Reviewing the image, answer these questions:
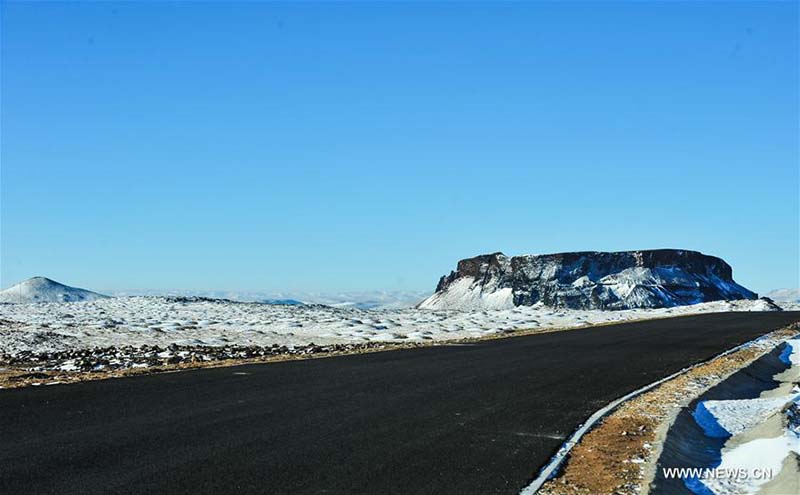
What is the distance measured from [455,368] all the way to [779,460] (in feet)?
33.2

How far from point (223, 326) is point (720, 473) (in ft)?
105

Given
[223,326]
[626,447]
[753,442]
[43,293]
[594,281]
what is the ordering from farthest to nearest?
1. [594,281]
2. [43,293]
3. [223,326]
4. [753,442]
5. [626,447]

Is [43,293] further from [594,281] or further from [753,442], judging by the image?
[753,442]

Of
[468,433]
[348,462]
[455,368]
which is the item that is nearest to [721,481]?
[468,433]

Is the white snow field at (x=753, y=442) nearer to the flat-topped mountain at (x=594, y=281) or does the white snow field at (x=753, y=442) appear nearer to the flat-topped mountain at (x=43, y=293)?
the flat-topped mountain at (x=43, y=293)

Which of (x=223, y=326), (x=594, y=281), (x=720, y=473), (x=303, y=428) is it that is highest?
(x=594, y=281)

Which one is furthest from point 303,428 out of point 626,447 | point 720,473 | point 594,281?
point 594,281

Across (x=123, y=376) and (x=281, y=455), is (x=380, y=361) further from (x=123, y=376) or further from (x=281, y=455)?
(x=281, y=455)

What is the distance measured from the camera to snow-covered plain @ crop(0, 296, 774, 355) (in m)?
29.8

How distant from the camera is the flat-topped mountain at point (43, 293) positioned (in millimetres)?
96312

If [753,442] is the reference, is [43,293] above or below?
above

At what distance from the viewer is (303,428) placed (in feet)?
34.3

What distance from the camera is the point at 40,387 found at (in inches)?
538

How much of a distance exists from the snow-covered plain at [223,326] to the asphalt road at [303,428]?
43.2ft
